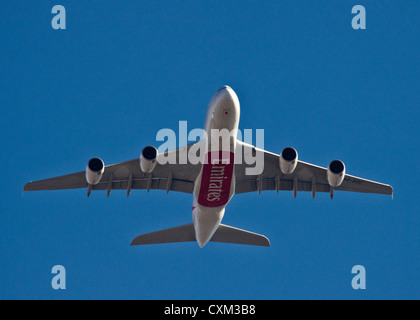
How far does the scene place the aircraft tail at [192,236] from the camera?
32.6m

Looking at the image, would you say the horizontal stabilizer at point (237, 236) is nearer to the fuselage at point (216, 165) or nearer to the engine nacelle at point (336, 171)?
the fuselage at point (216, 165)

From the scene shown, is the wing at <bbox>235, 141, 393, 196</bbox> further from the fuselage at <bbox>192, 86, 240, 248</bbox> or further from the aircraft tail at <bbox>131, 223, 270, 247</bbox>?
the fuselage at <bbox>192, 86, 240, 248</bbox>

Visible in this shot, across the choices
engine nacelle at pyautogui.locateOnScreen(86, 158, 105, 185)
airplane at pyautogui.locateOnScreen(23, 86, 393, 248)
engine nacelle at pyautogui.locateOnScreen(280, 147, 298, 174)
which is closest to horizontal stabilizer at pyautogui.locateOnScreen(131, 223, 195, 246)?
airplane at pyautogui.locateOnScreen(23, 86, 393, 248)

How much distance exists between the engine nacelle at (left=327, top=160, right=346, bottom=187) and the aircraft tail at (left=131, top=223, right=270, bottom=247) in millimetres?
6150

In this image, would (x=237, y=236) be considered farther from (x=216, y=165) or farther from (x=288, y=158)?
(x=288, y=158)

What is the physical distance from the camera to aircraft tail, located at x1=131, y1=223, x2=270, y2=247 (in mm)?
32594

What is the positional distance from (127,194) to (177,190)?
2.87m

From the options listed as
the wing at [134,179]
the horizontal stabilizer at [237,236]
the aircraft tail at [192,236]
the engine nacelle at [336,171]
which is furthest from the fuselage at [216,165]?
the engine nacelle at [336,171]

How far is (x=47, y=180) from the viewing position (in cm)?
3042

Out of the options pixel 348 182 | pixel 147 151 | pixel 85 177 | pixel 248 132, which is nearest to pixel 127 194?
pixel 85 177

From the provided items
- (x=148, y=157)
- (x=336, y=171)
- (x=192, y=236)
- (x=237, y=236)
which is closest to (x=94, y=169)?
(x=148, y=157)

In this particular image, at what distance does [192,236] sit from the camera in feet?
108

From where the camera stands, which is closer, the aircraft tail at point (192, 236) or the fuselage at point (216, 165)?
the fuselage at point (216, 165)

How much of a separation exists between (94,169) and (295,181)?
10.9 metres
